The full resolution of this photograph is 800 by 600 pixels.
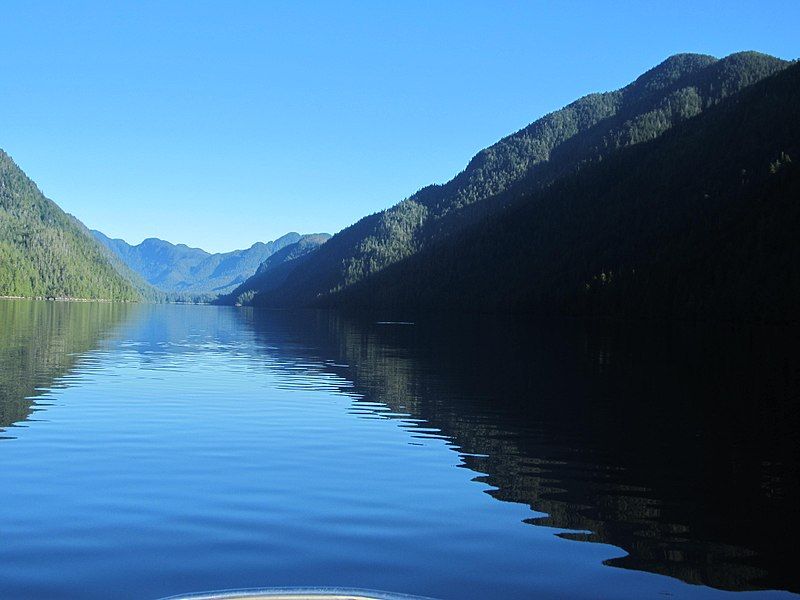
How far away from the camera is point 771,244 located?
649 ft

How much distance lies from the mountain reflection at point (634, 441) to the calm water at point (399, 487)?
0.38 feet

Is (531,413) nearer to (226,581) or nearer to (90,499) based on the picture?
(90,499)

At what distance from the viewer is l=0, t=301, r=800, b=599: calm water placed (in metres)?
15.8

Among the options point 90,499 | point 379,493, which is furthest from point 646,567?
point 90,499

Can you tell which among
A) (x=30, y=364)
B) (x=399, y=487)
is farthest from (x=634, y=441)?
(x=30, y=364)

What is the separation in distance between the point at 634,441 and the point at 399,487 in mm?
12853

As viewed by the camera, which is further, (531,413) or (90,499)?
(531,413)

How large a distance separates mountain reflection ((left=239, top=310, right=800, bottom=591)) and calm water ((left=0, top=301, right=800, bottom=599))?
4.5 inches

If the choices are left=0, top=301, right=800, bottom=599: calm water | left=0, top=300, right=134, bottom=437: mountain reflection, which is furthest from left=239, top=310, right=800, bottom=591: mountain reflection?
left=0, top=300, right=134, bottom=437: mountain reflection

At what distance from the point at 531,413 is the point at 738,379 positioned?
25170 millimetres

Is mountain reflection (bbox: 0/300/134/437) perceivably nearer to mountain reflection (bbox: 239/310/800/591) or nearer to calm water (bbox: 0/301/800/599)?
calm water (bbox: 0/301/800/599)

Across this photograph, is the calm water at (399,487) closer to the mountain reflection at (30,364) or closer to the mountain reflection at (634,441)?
the mountain reflection at (634,441)

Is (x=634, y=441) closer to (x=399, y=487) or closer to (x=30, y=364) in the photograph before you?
(x=399, y=487)

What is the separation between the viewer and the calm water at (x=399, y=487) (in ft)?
51.9
